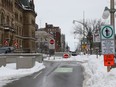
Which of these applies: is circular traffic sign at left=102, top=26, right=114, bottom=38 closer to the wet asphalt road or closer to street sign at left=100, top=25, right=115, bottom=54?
street sign at left=100, top=25, right=115, bottom=54

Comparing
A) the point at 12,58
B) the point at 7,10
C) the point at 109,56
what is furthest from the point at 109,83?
the point at 7,10

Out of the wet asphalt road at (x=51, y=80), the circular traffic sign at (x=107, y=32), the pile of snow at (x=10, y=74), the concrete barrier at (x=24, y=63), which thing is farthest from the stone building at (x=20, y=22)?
the circular traffic sign at (x=107, y=32)

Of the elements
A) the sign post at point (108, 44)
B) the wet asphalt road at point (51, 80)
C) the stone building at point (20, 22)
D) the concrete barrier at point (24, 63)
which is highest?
the stone building at point (20, 22)

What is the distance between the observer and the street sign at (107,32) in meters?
15.4

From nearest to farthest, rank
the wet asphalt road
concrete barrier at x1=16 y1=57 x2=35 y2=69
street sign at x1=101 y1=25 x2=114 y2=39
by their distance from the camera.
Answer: street sign at x1=101 y1=25 x2=114 y2=39 → the wet asphalt road → concrete barrier at x1=16 y1=57 x2=35 y2=69

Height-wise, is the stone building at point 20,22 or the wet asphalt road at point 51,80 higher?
the stone building at point 20,22

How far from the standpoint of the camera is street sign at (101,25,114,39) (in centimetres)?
1540

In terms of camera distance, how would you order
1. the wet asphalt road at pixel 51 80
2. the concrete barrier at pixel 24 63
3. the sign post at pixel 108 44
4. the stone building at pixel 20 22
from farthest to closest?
the stone building at pixel 20 22
the concrete barrier at pixel 24 63
the wet asphalt road at pixel 51 80
the sign post at pixel 108 44

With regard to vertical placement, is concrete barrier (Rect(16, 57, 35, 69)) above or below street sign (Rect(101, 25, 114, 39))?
below

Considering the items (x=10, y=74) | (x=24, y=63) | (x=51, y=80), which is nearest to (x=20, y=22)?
(x=24, y=63)

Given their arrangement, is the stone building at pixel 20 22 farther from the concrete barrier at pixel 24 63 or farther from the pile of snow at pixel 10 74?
the pile of snow at pixel 10 74

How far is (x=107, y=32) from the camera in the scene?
50.9 feet

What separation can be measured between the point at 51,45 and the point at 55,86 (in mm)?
33298

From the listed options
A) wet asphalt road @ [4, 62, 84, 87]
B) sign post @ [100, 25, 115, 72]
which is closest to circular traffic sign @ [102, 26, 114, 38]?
sign post @ [100, 25, 115, 72]
